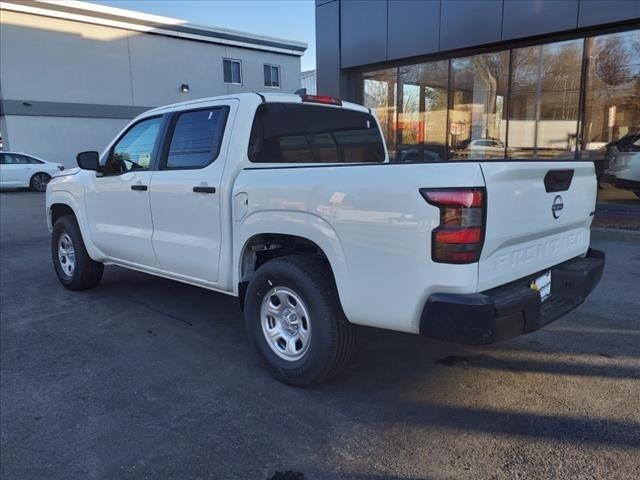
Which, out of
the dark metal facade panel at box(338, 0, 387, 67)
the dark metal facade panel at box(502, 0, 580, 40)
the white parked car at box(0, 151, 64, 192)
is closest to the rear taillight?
the dark metal facade panel at box(502, 0, 580, 40)

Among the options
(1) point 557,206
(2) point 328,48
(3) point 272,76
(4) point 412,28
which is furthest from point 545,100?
(3) point 272,76

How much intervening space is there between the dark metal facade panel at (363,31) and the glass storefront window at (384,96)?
0.83 m

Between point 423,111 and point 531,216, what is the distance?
11.7 m

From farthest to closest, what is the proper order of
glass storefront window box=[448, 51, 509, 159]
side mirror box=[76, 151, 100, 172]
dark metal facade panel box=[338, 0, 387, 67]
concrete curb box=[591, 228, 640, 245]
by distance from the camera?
1. dark metal facade panel box=[338, 0, 387, 67]
2. glass storefront window box=[448, 51, 509, 159]
3. concrete curb box=[591, 228, 640, 245]
4. side mirror box=[76, 151, 100, 172]

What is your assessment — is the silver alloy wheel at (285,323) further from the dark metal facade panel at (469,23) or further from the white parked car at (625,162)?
the white parked car at (625,162)

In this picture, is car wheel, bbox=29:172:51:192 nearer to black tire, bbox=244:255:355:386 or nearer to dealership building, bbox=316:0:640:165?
dealership building, bbox=316:0:640:165

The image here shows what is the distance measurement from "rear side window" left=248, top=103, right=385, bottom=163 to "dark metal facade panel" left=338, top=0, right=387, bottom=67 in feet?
29.1

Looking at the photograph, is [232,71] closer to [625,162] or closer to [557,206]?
[625,162]

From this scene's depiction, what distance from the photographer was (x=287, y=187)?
3.49 meters

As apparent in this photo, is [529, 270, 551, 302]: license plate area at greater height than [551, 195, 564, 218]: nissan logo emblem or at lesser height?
lesser

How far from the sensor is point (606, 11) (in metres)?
10.0

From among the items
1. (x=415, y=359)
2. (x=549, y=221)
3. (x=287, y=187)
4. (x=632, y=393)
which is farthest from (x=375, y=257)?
(x=632, y=393)

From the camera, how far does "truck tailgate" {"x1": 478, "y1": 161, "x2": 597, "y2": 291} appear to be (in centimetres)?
284

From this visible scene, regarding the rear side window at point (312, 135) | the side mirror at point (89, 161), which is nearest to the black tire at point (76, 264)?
the side mirror at point (89, 161)
